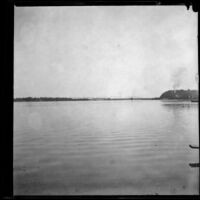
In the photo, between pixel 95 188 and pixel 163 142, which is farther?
pixel 163 142

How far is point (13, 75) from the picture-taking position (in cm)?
147

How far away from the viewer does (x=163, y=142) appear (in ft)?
20.9

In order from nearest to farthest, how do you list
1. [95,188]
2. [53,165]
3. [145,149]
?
[95,188] → [53,165] → [145,149]

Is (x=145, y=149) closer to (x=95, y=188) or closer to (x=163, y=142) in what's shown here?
(x=163, y=142)

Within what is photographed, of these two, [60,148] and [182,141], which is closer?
[60,148]
